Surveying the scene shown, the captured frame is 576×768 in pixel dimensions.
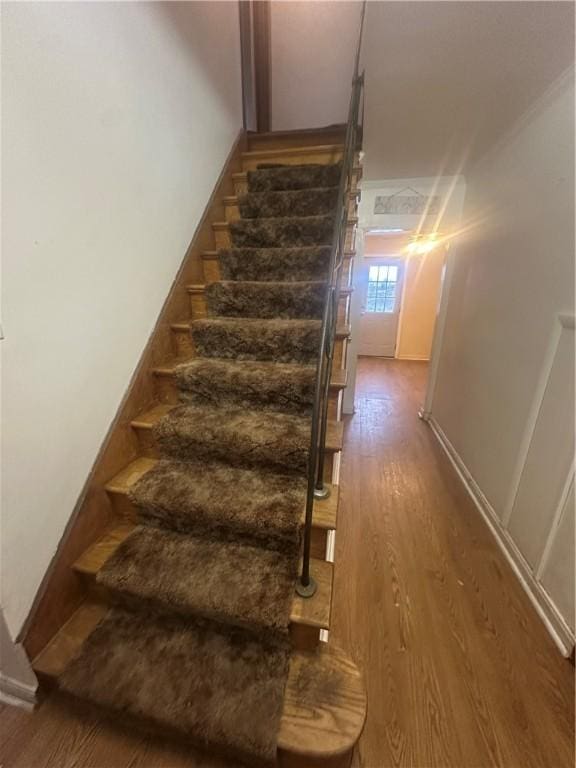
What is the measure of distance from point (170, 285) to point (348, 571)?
1.77 m

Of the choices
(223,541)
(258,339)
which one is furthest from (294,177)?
(223,541)

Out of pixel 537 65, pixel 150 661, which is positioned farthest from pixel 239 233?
pixel 150 661

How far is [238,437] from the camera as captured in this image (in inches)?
48.0

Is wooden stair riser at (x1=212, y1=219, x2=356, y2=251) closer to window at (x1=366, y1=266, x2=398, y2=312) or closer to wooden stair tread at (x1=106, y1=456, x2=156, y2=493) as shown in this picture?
wooden stair tread at (x1=106, y1=456, x2=156, y2=493)

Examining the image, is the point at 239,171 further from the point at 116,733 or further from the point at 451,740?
the point at 451,740

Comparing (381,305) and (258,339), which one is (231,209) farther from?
(381,305)

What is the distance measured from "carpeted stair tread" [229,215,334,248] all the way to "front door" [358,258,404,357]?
4.15 m

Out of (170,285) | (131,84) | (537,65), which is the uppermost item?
(537,65)

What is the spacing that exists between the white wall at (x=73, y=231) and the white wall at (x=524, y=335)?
6.45 ft

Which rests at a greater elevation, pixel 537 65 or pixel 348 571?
pixel 537 65

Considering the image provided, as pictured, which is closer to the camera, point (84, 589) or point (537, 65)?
point (84, 589)

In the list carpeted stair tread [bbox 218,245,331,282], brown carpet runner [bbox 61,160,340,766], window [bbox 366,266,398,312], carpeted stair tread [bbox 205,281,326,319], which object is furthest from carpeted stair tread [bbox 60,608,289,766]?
window [bbox 366,266,398,312]

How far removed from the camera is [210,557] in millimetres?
1056

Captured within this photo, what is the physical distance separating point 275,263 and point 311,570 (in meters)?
1.59
